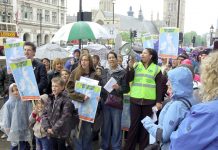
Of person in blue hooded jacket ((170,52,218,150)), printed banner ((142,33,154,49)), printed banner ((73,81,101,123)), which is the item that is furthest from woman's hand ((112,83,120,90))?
person in blue hooded jacket ((170,52,218,150))

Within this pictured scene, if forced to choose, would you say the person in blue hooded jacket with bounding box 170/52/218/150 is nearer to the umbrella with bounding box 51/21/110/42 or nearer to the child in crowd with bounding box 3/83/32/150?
the child in crowd with bounding box 3/83/32/150

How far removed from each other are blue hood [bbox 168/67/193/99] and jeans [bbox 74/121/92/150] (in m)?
2.53

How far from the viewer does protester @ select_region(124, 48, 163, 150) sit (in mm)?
4812

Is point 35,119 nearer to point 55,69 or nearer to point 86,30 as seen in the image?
point 55,69

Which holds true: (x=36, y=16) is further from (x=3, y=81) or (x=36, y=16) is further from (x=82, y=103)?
(x=82, y=103)

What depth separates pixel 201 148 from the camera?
1468 mm

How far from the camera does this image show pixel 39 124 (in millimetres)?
4555

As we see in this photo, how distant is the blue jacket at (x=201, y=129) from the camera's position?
1.43 meters

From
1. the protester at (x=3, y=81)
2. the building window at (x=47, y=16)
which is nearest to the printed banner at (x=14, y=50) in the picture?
the protester at (x=3, y=81)

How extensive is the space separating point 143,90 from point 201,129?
3.38 meters

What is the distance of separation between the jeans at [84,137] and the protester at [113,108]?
0.44m

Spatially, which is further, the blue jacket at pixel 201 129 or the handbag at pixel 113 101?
the handbag at pixel 113 101

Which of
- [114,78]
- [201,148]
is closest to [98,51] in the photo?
[114,78]

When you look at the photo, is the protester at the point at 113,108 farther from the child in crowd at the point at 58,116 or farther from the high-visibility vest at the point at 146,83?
the child in crowd at the point at 58,116
